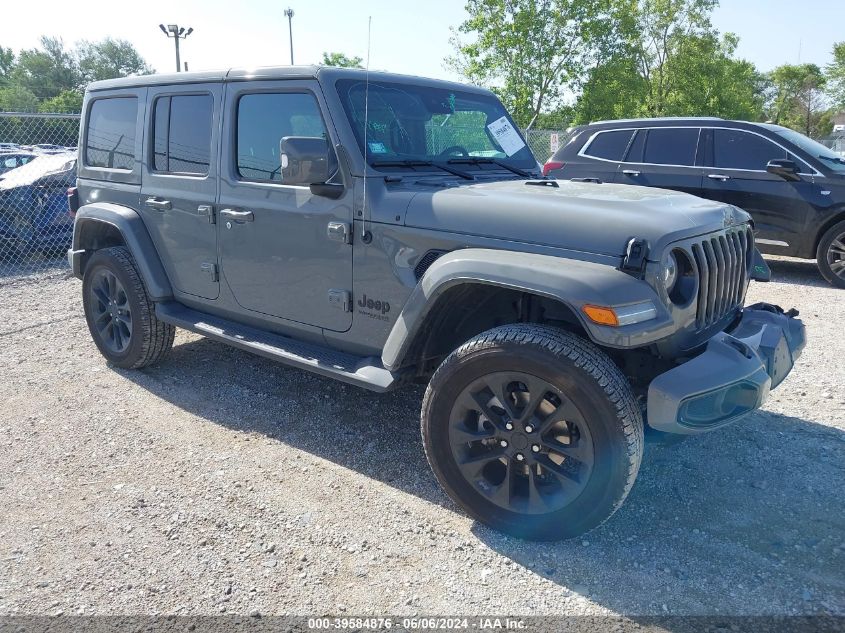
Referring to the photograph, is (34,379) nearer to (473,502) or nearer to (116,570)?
(116,570)

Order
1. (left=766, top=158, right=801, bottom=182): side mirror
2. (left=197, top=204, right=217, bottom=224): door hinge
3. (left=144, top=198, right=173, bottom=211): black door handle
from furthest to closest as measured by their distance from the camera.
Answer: (left=766, top=158, right=801, bottom=182): side mirror, (left=144, top=198, right=173, bottom=211): black door handle, (left=197, top=204, right=217, bottom=224): door hinge

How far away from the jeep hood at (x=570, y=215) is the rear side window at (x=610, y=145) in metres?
5.27

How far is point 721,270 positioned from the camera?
3.07 meters

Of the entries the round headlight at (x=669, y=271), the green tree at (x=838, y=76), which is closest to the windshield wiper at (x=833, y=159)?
the round headlight at (x=669, y=271)

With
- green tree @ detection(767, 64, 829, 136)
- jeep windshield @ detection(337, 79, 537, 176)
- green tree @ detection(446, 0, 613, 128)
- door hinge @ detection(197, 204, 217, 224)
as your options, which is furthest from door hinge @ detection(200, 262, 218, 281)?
green tree @ detection(767, 64, 829, 136)

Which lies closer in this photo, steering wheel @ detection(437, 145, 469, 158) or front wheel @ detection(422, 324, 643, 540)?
front wheel @ detection(422, 324, 643, 540)

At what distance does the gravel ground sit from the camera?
2.62m

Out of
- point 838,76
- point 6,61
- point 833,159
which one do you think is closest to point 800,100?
point 838,76

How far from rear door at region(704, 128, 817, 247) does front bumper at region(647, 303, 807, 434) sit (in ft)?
17.7

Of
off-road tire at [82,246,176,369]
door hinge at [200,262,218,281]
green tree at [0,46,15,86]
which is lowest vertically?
off-road tire at [82,246,176,369]

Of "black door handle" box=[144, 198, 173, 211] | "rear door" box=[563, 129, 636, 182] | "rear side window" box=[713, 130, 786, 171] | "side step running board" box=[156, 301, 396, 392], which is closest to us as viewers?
"side step running board" box=[156, 301, 396, 392]

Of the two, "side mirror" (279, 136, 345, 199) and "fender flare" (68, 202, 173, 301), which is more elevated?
"side mirror" (279, 136, 345, 199)

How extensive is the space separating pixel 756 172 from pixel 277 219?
20.5ft

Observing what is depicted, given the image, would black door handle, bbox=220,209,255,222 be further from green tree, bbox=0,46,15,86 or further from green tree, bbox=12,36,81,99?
green tree, bbox=0,46,15,86
